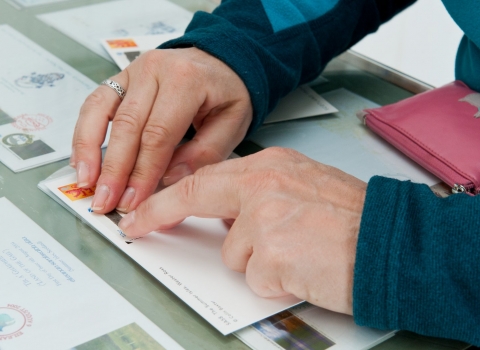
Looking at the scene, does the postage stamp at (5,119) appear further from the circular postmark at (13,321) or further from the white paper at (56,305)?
the circular postmark at (13,321)

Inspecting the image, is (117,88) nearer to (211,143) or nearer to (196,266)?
(211,143)

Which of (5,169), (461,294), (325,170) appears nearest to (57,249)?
(5,169)

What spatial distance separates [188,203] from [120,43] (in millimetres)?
569

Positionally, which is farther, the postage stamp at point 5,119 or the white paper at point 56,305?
the postage stamp at point 5,119

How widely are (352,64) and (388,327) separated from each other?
2.30 feet

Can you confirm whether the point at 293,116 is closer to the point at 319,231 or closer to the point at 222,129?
the point at 222,129

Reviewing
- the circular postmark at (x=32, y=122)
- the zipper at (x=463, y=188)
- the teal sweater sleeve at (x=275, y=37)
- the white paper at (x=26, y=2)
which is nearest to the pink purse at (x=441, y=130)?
the zipper at (x=463, y=188)

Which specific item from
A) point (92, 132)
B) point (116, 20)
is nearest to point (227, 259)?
point (92, 132)

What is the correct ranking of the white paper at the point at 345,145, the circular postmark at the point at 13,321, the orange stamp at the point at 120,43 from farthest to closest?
the orange stamp at the point at 120,43 < the white paper at the point at 345,145 < the circular postmark at the point at 13,321

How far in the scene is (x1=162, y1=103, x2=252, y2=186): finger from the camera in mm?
821

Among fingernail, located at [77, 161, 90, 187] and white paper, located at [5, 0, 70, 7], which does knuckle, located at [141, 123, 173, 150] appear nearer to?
fingernail, located at [77, 161, 90, 187]

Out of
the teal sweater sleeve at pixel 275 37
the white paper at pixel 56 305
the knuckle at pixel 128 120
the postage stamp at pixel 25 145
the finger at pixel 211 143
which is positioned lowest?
the white paper at pixel 56 305

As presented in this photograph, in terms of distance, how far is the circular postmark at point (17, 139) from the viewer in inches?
34.4

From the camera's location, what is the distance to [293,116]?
1018mm
